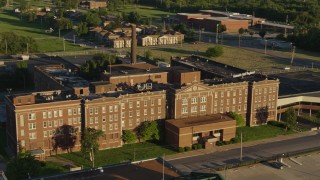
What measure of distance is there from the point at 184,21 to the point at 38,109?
361ft

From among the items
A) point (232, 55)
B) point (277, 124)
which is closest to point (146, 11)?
point (232, 55)

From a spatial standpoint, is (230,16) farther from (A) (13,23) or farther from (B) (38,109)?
(B) (38,109)

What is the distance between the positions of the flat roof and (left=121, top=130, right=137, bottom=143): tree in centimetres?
404

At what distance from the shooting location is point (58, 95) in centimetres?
5000

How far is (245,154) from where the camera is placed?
47969 millimetres

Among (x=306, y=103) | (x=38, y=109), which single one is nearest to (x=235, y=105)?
(x=306, y=103)

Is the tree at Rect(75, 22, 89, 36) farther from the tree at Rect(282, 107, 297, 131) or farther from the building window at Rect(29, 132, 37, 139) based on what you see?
the building window at Rect(29, 132, 37, 139)

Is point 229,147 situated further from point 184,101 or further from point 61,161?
point 61,161

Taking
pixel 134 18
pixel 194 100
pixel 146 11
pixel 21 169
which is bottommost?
pixel 21 169

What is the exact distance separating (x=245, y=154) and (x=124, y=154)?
39.9ft

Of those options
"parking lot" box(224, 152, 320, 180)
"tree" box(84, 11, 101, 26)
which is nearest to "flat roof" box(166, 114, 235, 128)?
"parking lot" box(224, 152, 320, 180)

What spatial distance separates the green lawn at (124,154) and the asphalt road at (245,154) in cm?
272

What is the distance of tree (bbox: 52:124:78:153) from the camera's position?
1850 inches

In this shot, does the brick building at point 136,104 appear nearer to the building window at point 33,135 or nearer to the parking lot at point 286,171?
the building window at point 33,135
